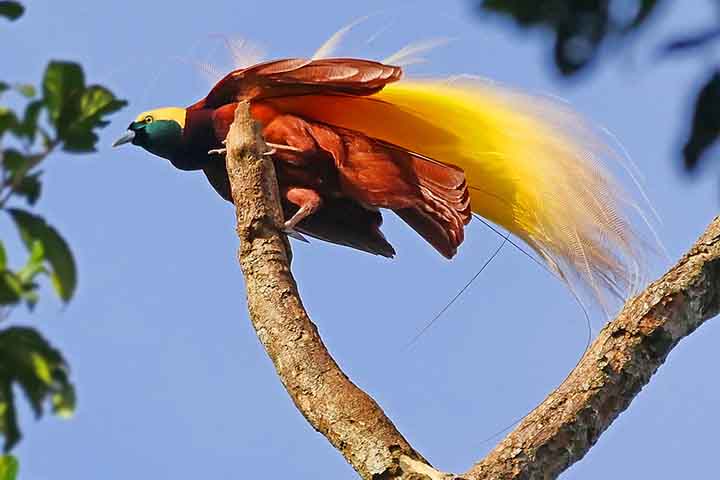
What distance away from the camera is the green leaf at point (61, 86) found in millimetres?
1330

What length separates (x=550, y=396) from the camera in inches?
129

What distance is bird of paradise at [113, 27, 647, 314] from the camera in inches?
155

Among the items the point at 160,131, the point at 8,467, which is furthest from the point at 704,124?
the point at 160,131

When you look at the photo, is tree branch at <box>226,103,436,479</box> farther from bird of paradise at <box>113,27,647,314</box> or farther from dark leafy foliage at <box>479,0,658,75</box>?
dark leafy foliage at <box>479,0,658,75</box>

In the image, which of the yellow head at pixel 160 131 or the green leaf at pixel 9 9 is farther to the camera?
the yellow head at pixel 160 131

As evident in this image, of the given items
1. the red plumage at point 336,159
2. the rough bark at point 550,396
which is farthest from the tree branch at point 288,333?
the red plumage at point 336,159

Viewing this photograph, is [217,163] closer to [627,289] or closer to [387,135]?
[387,135]

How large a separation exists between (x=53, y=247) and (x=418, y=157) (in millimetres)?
2813

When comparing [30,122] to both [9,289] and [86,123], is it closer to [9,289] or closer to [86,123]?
[86,123]

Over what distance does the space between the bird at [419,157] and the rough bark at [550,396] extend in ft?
1.44

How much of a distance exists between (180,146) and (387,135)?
744 millimetres

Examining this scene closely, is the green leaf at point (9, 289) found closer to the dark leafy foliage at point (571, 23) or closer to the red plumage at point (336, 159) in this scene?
the dark leafy foliage at point (571, 23)

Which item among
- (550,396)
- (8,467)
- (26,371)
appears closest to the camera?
(26,371)

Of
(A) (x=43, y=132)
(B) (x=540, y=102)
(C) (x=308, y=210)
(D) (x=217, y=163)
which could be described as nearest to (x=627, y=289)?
(B) (x=540, y=102)
